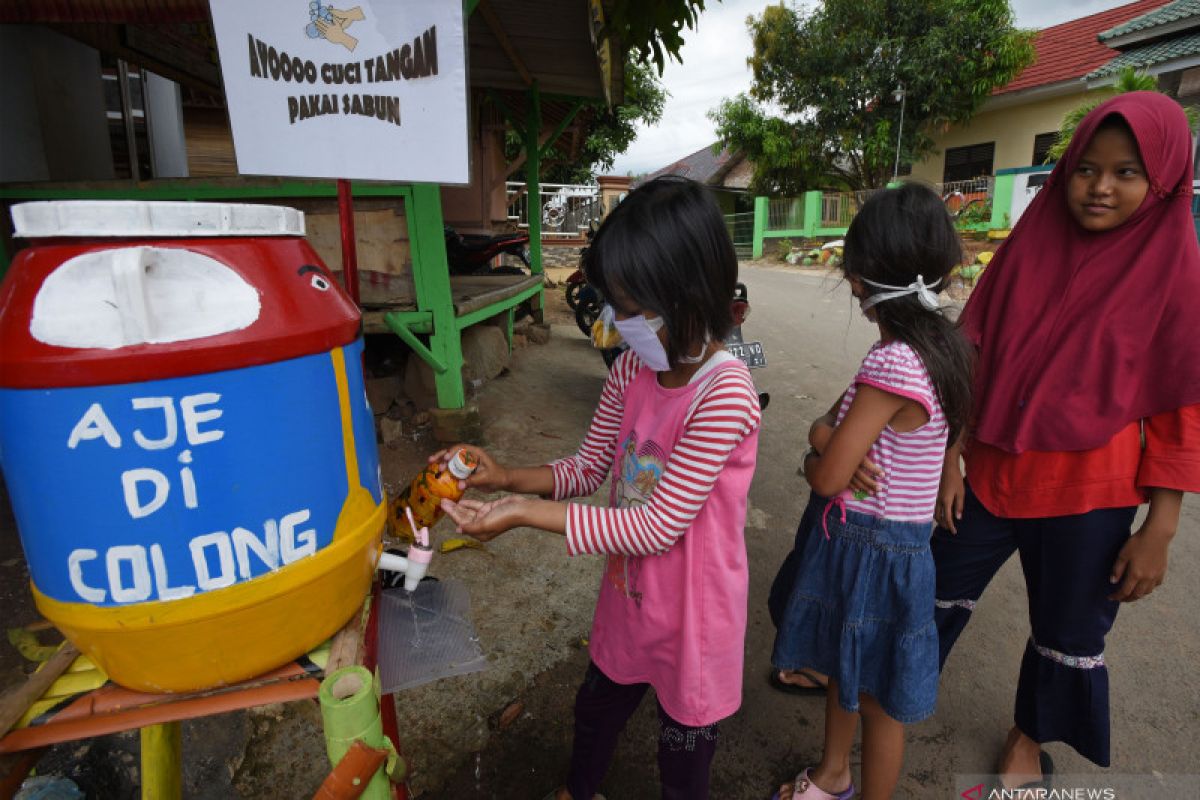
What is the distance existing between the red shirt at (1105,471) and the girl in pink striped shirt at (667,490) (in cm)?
71

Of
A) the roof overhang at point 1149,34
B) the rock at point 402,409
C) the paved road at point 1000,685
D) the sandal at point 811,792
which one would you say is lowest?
the paved road at point 1000,685

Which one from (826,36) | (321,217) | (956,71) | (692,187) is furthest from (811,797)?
(826,36)

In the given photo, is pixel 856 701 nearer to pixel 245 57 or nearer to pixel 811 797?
pixel 811 797

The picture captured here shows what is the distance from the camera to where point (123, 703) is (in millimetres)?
779

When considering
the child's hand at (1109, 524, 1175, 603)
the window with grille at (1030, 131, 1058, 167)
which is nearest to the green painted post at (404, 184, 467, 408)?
the child's hand at (1109, 524, 1175, 603)

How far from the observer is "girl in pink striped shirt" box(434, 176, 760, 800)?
1.06m

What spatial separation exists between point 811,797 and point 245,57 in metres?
2.02

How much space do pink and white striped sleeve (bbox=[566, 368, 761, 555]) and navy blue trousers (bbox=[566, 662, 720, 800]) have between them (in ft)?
1.36

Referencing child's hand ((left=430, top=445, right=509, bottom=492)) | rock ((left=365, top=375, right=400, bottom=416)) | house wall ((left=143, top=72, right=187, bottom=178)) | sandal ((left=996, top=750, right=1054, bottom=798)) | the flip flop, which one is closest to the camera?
child's hand ((left=430, top=445, right=509, bottom=492))

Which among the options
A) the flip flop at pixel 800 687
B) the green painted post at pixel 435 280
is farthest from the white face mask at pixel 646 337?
the green painted post at pixel 435 280

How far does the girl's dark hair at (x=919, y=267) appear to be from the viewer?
1.28 m

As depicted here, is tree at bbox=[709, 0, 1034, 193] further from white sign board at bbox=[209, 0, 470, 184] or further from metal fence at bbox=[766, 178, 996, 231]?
white sign board at bbox=[209, 0, 470, 184]

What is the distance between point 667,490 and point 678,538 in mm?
125

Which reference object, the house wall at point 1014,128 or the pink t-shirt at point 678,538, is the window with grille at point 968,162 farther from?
the pink t-shirt at point 678,538
